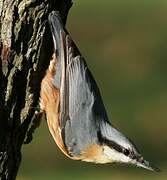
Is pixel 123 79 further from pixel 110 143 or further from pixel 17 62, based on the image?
pixel 17 62

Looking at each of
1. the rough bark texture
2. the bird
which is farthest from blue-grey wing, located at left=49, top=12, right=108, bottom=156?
the rough bark texture

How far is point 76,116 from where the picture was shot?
6820mm

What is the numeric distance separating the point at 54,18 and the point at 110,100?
845 cm

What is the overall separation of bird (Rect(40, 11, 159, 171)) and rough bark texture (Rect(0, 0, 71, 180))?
0.31m

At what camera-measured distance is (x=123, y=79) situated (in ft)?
50.8

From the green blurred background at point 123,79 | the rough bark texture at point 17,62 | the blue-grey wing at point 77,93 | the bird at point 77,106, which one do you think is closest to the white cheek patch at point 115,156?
the bird at point 77,106

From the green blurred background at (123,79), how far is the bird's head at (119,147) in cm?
509

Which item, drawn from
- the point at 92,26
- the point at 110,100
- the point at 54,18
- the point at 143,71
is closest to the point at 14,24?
the point at 54,18

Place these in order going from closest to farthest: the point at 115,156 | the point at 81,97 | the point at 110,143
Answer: the point at 81,97 → the point at 110,143 → the point at 115,156

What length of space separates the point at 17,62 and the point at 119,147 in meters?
1.11

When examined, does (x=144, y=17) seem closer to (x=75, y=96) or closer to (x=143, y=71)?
(x=143, y=71)

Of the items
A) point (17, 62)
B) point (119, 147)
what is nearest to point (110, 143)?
point (119, 147)

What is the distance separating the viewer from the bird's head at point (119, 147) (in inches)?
268

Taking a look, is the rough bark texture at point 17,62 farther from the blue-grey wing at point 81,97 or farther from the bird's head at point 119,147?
the bird's head at point 119,147
